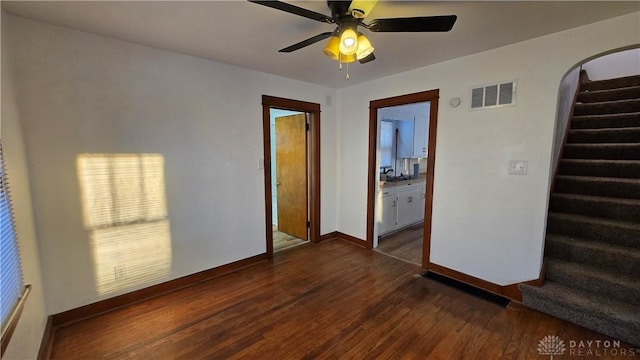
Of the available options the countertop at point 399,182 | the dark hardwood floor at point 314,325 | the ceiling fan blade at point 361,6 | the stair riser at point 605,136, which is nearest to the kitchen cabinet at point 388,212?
the countertop at point 399,182

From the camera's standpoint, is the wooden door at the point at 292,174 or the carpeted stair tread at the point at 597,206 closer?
the carpeted stair tread at the point at 597,206

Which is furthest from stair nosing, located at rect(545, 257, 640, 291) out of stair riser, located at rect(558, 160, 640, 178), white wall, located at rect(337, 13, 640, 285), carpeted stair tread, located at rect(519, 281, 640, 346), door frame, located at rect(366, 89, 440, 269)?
stair riser, located at rect(558, 160, 640, 178)

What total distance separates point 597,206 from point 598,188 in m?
0.32

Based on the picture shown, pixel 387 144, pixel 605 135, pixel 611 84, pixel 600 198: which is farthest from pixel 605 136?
pixel 387 144

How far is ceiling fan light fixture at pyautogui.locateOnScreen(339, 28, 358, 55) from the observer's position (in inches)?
57.8

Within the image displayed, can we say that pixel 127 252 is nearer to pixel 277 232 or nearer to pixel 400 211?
pixel 277 232

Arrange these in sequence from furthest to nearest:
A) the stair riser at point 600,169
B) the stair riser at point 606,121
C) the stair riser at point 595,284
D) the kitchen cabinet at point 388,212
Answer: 1. the kitchen cabinet at point 388,212
2. the stair riser at point 606,121
3. the stair riser at point 600,169
4. the stair riser at point 595,284

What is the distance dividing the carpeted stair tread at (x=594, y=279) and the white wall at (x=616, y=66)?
3568 millimetres

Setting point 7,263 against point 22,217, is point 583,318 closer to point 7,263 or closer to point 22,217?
point 7,263

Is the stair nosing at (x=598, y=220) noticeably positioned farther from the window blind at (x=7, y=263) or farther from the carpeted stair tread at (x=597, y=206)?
the window blind at (x=7, y=263)

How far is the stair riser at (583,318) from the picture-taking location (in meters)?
1.87

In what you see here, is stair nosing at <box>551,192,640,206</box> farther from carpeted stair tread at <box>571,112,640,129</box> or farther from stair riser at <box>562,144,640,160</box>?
carpeted stair tread at <box>571,112,640,129</box>

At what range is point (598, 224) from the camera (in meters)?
2.49

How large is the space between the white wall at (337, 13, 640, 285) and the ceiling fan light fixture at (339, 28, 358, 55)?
168 cm
